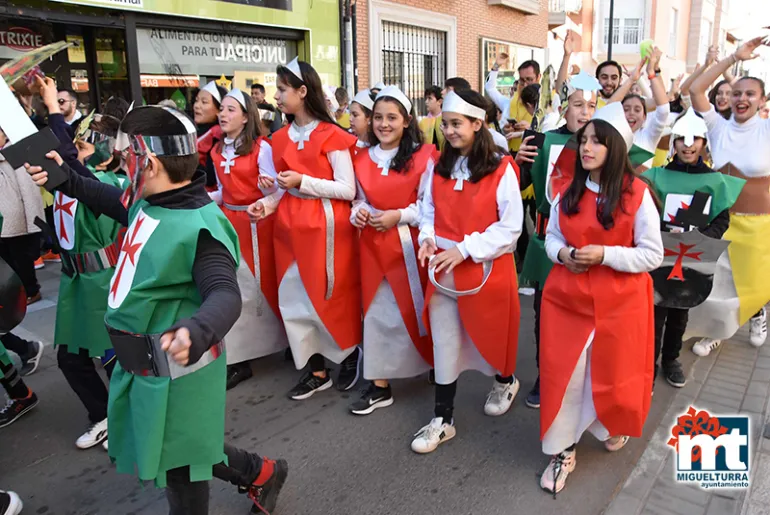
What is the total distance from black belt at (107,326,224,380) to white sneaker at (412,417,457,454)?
1.64 metres

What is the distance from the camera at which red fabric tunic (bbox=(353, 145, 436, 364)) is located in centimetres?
374

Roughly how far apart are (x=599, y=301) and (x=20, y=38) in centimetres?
801

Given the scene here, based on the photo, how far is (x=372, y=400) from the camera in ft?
13.0

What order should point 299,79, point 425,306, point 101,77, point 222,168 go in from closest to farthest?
point 425,306 < point 299,79 < point 222,168 < point 101,77

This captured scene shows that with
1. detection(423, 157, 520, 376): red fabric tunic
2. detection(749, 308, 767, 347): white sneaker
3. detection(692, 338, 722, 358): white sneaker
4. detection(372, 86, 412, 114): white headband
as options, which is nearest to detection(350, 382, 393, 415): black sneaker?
detection(423, 157, 520, 376): red fabric tunic

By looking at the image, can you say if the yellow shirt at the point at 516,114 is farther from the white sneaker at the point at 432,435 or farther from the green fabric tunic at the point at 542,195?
the white sneaker at the point at 432,435

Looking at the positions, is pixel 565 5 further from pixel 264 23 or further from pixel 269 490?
pixel 269 490

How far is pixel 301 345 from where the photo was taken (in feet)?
13.5

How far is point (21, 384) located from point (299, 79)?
2614mm

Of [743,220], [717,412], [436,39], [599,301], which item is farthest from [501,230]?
[436,39]

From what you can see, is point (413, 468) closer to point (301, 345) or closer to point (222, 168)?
point (301, 345)

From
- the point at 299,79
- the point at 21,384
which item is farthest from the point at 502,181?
the point at 21,384

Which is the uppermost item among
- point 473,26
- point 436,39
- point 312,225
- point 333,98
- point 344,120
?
point 473,26

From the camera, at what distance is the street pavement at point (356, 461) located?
9.95 ft
